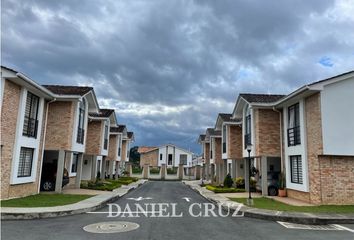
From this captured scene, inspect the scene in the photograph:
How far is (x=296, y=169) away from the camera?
59.0ft

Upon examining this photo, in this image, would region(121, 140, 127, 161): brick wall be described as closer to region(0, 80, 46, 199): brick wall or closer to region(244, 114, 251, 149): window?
region(244, 114, 251, 149): window

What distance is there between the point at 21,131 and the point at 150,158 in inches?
2194

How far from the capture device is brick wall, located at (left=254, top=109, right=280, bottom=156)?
788 inches

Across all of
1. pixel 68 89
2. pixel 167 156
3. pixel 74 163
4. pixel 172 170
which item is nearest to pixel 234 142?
pixel 74 163

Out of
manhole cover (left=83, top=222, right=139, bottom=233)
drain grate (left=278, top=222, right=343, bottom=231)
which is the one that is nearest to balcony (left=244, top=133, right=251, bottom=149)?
drain grate (left=278, top=222, right=343, bottom=231)

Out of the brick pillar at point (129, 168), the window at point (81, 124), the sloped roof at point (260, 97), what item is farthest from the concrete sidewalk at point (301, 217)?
the brick pillar at point (129, 168)

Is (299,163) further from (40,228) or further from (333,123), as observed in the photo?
(40,228)

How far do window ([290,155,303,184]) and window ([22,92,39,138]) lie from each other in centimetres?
1452

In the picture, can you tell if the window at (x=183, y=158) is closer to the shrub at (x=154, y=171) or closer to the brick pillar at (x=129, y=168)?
the shrub at (x=154, y=171)

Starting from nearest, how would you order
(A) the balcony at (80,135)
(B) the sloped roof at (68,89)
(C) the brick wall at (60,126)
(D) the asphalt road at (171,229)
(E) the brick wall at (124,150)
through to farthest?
(D) the asphalt road at (171,229), (C) the brick wall at (60,126), (B) the sloped roof at (68,89), (A) the balcony at (80,135), (E) the brick wall at (124,150)

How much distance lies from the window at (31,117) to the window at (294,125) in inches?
564

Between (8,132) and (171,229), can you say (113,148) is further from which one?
(171,229)

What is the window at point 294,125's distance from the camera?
17688mm

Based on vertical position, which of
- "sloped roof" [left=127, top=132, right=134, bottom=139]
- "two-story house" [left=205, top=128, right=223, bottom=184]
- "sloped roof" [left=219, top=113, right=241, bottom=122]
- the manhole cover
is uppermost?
"sloped roof" [left=127, top=132, right=134, bottom=139]
